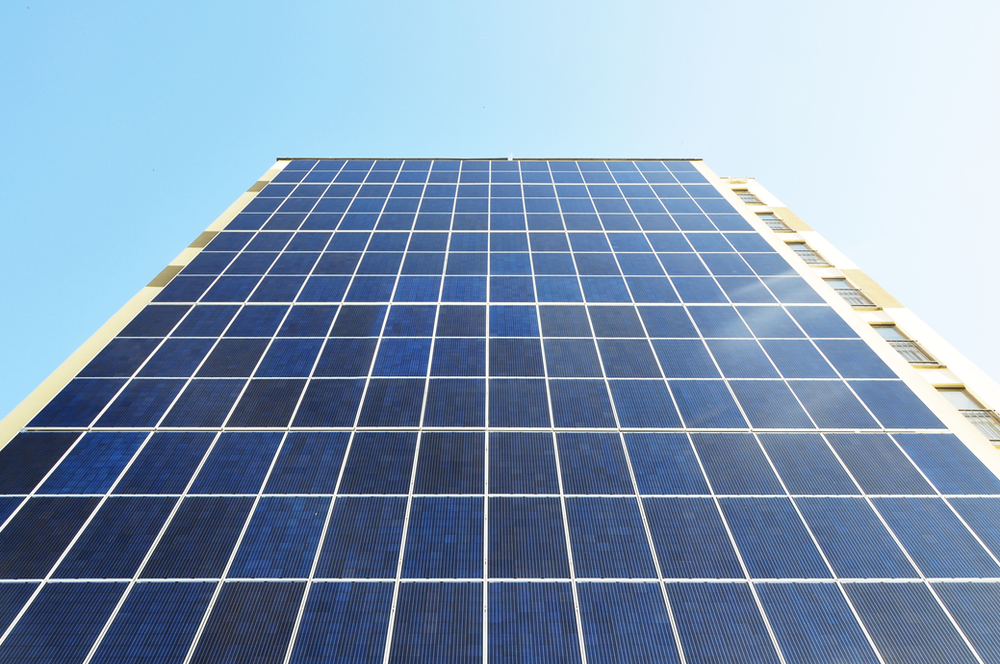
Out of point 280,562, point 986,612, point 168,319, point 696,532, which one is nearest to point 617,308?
point 696,532

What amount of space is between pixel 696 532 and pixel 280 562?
36.3 feet

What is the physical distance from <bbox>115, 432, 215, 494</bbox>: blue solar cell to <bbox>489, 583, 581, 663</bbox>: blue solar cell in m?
9.89

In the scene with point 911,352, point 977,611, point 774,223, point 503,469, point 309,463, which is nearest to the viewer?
point 977,611

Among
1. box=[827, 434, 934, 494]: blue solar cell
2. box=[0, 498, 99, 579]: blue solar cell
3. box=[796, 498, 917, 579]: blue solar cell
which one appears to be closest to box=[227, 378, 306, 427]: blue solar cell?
box=[0, 498, 99, 579]: blue solar cell

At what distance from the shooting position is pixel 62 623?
10.6 meters

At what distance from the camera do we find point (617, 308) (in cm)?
1967

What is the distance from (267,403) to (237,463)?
236 centimetres

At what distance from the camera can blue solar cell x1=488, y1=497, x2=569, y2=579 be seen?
1146cm

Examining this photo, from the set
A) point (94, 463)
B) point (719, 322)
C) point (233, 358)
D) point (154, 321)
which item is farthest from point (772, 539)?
point (154, 321)

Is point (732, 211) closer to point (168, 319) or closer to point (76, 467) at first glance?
point (168, 319)

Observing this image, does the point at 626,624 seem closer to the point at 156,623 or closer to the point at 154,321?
the point at 156,623

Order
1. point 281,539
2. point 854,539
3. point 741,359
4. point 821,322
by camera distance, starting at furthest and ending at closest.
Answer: point 821,322 < point 741,359 < point 854,539 < point 281,539

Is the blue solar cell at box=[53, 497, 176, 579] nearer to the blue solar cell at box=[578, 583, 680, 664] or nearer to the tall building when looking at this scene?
the tall building

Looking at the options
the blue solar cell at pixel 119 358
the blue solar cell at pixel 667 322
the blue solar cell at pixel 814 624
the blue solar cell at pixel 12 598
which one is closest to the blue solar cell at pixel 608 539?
the blue solar cell at pixel 814 624
